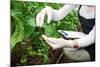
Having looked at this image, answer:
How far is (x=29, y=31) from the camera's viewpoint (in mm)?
1591

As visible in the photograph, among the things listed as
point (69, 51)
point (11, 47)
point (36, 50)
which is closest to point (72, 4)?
point (69, 51)

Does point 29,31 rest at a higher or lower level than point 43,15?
lower

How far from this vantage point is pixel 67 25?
5.63 ft

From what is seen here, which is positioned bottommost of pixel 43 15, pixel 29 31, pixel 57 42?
pixel 57 42

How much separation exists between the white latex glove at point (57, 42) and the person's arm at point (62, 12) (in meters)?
0.19

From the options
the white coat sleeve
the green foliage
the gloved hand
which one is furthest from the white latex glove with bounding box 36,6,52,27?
the white coat sleeve

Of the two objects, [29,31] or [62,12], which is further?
[62,12]

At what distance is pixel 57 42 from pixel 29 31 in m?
0.28

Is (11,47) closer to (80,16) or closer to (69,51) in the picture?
(69,51)

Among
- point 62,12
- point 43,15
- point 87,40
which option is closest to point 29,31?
point 43,15

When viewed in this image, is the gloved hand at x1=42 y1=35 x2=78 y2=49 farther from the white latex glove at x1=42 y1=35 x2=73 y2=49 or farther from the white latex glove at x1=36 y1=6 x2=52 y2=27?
the white latex glove at x1=36 y1=6 x2=52 y2=27

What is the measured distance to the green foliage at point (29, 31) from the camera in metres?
1.54

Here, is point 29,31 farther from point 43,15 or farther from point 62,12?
point 62,12
